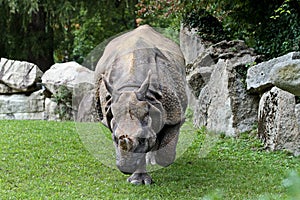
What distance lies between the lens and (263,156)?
7461 millimetres

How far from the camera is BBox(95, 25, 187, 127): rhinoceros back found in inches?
201

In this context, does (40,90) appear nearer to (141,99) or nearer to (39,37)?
(39,37)

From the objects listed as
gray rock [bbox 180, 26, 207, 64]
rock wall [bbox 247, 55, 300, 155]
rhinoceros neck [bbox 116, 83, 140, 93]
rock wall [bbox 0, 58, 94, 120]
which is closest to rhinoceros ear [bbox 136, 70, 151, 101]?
rhinoceros neck [bbox 116, 83, 140, 93]

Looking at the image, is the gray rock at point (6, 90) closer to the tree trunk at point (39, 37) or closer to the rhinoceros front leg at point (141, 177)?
the tree trunk at point (39, 37)

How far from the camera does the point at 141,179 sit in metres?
5.65

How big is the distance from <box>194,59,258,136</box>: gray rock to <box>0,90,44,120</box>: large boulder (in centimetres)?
566

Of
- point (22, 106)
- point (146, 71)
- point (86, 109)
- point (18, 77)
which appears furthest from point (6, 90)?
point (146, 71)

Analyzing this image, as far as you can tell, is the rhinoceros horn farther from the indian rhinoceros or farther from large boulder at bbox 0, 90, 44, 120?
large boulder at bbox 0, 90, 44, 120

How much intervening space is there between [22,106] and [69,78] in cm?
157

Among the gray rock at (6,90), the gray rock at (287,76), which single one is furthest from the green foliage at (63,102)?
the gray rock at (287,76)

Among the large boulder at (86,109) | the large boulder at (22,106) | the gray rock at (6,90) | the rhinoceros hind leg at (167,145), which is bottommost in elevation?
the large boulder at (22,106)

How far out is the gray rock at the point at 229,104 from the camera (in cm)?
930

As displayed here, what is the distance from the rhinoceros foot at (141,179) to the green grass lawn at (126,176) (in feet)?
Answer: 0.30

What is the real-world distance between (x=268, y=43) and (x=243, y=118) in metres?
1.93
